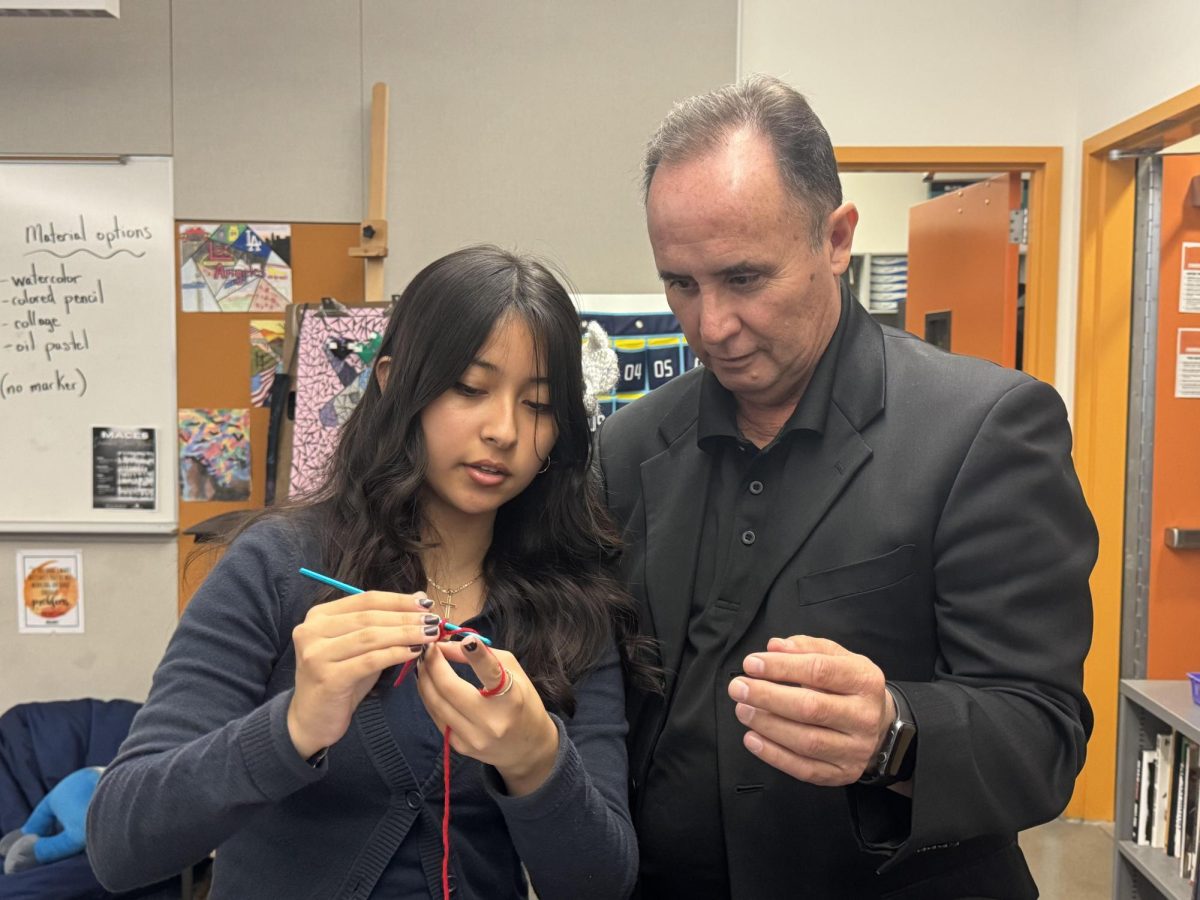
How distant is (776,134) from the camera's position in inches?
53.4

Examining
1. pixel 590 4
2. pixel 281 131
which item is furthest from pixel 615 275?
pixel 281 131

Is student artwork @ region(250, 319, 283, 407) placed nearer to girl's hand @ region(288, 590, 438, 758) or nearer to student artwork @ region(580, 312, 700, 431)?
student artwork @ region(580, 312, 700, 431)

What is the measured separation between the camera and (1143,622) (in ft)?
12.7

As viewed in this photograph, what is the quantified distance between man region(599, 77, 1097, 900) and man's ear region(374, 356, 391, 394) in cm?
37

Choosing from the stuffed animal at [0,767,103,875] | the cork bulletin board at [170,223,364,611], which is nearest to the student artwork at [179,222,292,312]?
the cork bulletin board at [170,223,364,611]

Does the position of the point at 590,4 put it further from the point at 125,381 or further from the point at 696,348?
the point at 696,348

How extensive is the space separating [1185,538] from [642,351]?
1.93 meters

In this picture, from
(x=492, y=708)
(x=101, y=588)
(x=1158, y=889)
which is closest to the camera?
(x=492, y=708)

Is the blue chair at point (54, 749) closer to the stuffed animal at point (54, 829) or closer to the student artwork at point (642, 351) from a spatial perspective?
the stuffed animal at point (54, 829)

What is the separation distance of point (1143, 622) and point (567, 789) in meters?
3.29

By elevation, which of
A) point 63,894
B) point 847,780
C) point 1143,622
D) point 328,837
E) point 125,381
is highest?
point 125,381

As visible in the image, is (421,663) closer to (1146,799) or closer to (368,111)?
(1146,799)

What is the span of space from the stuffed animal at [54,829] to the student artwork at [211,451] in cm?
115

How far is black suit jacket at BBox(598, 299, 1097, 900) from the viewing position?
122 centimetres
